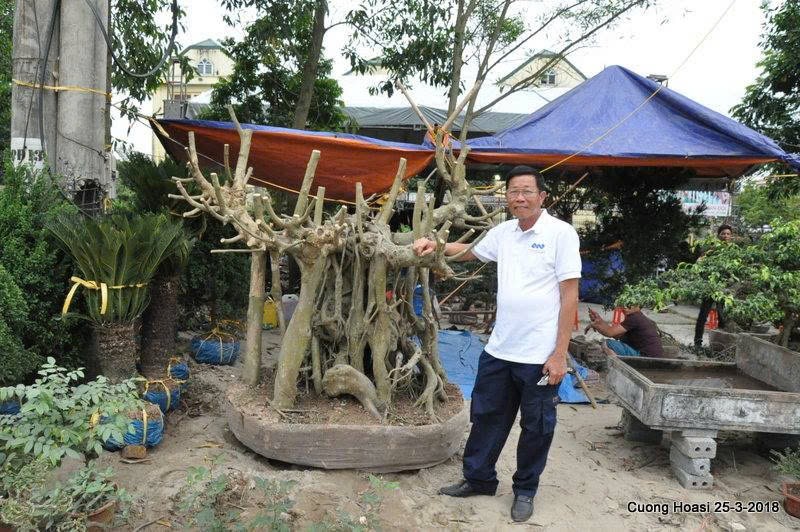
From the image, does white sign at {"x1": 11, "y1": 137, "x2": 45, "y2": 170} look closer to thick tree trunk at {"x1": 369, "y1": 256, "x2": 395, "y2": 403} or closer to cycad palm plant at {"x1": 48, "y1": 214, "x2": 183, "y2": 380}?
cycad palm plant at {"x1": 48, "y1": 214, "x2": 183, "y2": 380}

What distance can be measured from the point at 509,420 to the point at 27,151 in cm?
345

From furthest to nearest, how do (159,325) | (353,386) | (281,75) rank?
(281,75), (159,325), (353,386)

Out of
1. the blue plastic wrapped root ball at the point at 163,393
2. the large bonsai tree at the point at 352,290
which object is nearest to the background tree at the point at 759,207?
the large bonsai tree at the point at 352,290

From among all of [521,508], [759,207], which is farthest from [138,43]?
[759,207]

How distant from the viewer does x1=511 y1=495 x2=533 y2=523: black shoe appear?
3.04 metres

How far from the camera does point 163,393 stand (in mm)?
3684

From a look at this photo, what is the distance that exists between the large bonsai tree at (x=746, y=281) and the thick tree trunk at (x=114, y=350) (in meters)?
3.14

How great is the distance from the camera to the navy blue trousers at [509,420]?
2.99 meters

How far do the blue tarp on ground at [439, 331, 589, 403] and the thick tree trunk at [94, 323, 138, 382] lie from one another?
2.65 m

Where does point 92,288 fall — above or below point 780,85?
below

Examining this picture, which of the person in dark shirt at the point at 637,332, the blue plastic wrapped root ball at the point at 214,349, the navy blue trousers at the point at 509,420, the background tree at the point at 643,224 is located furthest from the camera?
the background tree at the point at 643,224

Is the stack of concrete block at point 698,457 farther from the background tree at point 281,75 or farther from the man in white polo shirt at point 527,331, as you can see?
the background tree at point 281,75

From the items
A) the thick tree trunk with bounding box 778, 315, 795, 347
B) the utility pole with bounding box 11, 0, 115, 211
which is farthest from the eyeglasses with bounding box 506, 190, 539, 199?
the utility pole with bounding box 11, 0, 115, 211

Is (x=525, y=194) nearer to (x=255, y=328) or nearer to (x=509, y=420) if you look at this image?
(x=509, y=420)
